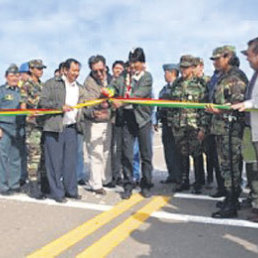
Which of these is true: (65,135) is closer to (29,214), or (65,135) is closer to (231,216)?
(29,214)

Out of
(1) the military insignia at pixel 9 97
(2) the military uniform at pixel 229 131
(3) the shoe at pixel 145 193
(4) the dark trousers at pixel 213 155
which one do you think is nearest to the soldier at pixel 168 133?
(4) the dark trousers at pixel 213 155

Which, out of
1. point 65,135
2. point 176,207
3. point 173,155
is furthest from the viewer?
point 173,155

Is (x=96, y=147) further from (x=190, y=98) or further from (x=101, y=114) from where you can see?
(x=190, y=98)

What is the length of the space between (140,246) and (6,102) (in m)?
3.33

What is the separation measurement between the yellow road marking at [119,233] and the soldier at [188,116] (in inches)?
39.5

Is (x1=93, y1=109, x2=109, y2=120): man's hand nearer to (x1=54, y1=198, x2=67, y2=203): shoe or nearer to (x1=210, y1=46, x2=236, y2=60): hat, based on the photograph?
(x1=54, y1=198, x2=67, y2=203): shoe

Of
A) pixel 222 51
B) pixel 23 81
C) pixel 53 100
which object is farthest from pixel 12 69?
pixel 222 51

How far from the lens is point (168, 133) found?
22.3 ft

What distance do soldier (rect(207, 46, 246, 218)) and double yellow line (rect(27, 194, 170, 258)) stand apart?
Result: 93 cm

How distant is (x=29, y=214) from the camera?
15.5ft

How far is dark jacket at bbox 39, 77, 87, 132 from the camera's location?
529 cm

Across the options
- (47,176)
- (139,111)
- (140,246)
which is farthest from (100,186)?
(140,246)

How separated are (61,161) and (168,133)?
87.2 inches

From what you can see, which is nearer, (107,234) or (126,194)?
(107,234)
